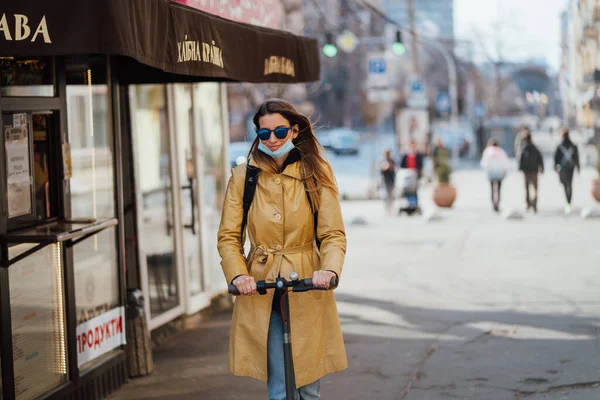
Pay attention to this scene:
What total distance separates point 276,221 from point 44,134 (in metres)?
2.44

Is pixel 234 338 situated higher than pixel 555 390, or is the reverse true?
pixel 234 338

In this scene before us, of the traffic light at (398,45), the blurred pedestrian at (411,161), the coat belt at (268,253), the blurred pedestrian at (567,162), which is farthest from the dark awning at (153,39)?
the traffic light at (398,45)

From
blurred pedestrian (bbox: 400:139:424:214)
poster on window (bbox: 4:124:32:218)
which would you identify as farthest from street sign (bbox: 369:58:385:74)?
poster on window (bbox: 4:124:32:218)

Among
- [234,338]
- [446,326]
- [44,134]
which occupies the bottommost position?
[446,326]

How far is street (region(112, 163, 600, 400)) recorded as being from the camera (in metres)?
6.93

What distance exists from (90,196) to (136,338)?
1.49 m

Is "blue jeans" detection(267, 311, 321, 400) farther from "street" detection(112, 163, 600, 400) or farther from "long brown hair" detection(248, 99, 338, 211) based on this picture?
"street" detection(112, 163, 600, 400)

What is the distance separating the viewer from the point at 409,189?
72.6ft

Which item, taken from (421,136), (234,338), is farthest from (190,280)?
(421,136)

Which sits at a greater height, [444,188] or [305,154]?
[305,154]

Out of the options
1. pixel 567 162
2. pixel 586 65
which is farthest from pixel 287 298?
pixel 586 65

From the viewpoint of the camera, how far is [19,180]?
591 centimetres

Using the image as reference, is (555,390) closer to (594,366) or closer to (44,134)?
(594,366)

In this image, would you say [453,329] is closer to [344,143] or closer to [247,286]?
[247,286]
